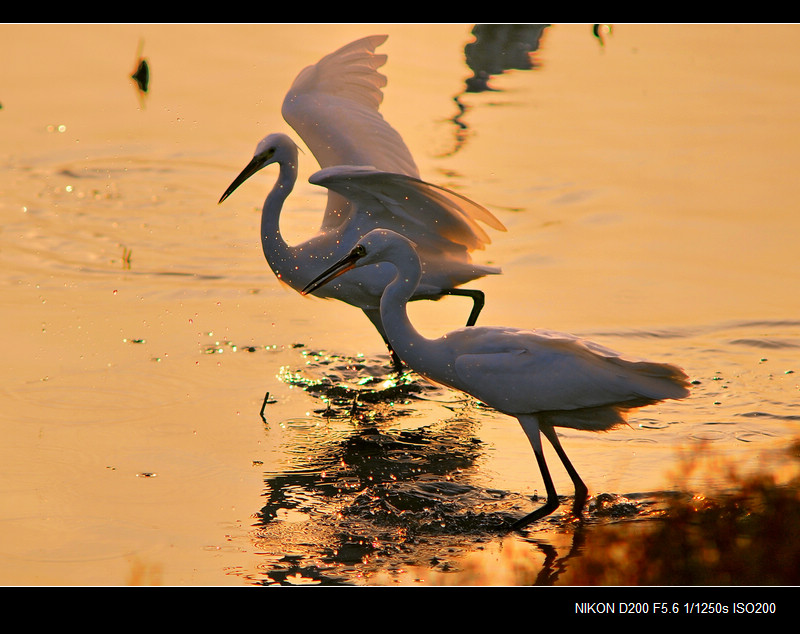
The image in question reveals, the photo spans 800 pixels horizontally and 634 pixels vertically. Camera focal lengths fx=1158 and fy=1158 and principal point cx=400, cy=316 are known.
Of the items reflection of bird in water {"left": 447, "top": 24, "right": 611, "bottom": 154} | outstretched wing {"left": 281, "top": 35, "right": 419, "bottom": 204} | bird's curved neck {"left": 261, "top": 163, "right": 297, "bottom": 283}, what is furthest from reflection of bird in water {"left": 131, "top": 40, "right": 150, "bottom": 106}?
bird's curved neck {"left": 261, "top": 163, "right": 297, "bottom": 283}

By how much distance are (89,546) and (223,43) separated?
32.8ft

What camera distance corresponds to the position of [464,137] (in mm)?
11477

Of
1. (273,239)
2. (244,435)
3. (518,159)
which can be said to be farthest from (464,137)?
(244,435)

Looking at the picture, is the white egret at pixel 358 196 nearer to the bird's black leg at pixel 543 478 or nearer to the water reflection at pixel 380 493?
Answer: the water reflection at pixel 380 493

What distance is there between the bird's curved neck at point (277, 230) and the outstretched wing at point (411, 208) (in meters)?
0.51

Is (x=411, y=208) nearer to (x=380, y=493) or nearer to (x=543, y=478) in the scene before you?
(x=380, y=493)

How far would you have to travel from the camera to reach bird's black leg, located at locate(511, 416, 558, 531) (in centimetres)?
566

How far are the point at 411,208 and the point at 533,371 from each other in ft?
6.20

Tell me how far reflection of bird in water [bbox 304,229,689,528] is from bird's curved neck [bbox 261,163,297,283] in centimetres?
155

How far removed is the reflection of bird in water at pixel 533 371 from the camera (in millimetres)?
5625

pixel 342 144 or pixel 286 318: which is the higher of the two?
pixel 342 144

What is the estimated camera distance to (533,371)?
5.76 meters

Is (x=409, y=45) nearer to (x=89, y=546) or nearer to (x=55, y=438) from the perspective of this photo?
(x=55, y=438)

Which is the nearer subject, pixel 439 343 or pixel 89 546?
pixel 89 546
